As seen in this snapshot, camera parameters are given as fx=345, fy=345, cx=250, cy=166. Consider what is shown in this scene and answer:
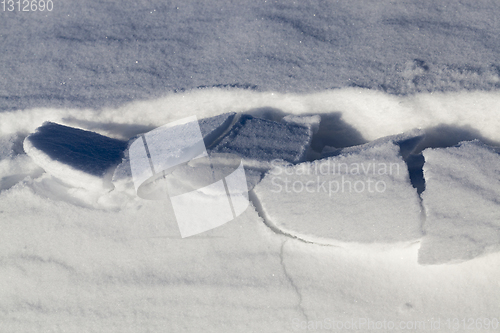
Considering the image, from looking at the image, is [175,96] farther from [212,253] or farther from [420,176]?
[420,176]

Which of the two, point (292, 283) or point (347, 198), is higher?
point (347, 198)

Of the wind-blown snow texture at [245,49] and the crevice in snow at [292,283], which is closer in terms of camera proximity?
the crevice in snow at [292,283]

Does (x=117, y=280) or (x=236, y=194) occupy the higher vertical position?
(x=236, y=194)

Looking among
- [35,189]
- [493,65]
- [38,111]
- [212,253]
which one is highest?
[493,65]

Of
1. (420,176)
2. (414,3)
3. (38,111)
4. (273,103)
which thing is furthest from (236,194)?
(414,3)

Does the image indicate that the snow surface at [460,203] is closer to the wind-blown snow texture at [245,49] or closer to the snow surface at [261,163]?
the snow surface at [261,163]

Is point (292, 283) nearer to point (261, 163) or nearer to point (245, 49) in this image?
point (261, 163)

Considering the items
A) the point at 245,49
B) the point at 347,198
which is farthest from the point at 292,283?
the point at 245,49

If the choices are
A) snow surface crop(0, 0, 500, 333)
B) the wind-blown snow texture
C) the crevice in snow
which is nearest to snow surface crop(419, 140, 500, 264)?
snow surface crop(0, 0, 500, 333)

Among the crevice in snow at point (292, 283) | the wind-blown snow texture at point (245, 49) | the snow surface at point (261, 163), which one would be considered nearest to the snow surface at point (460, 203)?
the snow surface at point (261, 163)
